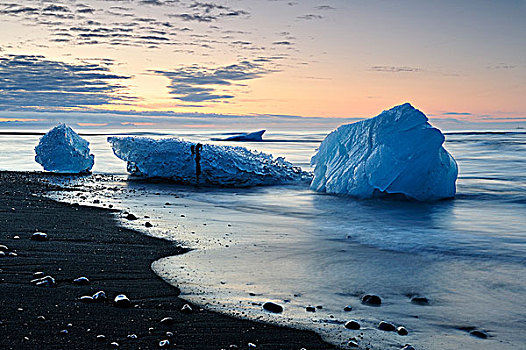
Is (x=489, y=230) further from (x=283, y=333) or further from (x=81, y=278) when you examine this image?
(x=81, y=278)

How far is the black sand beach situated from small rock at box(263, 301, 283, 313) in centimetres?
25

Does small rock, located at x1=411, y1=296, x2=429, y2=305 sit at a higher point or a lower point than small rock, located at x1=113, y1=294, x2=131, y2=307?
lower

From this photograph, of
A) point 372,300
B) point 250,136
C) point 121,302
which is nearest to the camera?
point 121,302

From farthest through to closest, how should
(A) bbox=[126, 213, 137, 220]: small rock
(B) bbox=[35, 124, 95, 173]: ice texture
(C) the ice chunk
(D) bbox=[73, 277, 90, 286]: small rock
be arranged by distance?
(C) the ice chunk → (B) bbox=[35, 124, 95, 173]: ice texture → (A) bbox=[126, 213, 137, 220]: small rock → (D) bbox=[73, 277, 90, 286]: small rock

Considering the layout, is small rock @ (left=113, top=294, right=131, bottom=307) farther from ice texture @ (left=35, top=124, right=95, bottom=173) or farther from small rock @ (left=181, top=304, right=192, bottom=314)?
ice texture @ (left=35, top=124, right=95, bottom=173)

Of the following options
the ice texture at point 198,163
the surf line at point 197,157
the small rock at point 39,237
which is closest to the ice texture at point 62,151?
the ice texture at point 198,163

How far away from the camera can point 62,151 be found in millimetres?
11812

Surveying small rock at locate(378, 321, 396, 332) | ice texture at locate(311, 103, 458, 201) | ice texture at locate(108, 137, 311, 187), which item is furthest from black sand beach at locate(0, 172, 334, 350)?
ice texture at locate(108, 137, 311, 187)

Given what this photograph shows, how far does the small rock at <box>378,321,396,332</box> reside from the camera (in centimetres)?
273

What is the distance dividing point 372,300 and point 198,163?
7428 millimetres

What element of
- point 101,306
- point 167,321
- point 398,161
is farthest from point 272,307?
point 398,161

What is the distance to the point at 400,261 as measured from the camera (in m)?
4.48

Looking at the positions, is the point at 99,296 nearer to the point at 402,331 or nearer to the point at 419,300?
the point at 402,331

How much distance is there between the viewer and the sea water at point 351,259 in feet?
9.54
